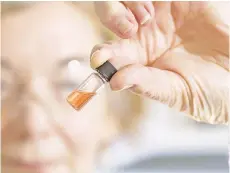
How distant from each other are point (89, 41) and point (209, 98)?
40 cm

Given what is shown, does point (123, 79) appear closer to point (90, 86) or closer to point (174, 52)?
point (90, 86)

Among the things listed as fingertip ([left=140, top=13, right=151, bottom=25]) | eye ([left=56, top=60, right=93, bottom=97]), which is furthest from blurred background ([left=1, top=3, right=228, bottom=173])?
fingertip ([left=140, top=13, right=151, bottom=25])

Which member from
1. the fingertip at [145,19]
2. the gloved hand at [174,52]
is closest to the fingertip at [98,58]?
the gloved hand at [174,52]

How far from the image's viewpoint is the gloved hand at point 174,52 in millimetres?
1214

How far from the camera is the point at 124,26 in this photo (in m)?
1.22

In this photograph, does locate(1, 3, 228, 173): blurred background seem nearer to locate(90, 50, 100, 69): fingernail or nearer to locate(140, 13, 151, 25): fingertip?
locate(90, 50, 100, 69): fingernail

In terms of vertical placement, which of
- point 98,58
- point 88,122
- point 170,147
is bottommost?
point 170,147

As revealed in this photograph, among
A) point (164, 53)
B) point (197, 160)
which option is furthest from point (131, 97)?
point (197, 160)

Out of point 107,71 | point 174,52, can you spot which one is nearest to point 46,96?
point 107,71

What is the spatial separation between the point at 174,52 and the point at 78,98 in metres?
0.33

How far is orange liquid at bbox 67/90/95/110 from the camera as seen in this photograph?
1189mm

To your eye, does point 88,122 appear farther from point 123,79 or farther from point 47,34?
point 47,34

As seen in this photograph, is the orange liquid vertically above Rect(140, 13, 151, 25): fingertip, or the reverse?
Rect(140, 13, 151, 25): fingertip

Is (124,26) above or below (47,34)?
below
